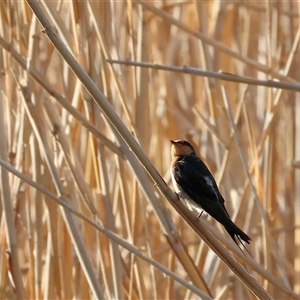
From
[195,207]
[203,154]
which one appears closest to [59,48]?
[195,207]

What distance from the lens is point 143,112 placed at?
1.83m

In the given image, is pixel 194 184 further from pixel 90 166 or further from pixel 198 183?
pixel 90 166

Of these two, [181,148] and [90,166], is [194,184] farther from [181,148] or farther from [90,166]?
[90,166]

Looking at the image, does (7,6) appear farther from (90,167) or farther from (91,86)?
(91,86)

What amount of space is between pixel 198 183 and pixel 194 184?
0.01 metres

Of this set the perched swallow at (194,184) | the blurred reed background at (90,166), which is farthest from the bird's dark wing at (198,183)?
the blurred reed background at (90,166)

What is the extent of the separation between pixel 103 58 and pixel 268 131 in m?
0.57

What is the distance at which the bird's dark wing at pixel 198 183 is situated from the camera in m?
1.57

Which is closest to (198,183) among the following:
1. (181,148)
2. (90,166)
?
(181,148)

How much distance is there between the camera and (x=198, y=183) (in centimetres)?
171

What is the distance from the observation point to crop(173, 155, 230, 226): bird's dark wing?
1.57 meters

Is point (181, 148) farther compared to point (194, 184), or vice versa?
point (181, 148)

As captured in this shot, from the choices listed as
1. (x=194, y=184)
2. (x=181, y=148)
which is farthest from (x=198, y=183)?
(x=181, y=148)

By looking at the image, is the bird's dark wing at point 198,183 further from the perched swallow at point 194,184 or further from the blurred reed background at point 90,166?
the blurred reed background at point 90,166
